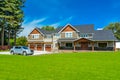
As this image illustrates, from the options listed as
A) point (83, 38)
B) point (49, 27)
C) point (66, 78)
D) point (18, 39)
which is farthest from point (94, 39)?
point (49, 27)

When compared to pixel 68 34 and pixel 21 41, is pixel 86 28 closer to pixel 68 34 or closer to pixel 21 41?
pixel 68 34

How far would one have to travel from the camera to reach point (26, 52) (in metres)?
41.5

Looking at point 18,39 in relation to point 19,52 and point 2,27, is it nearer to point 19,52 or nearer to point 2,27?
point 2,27

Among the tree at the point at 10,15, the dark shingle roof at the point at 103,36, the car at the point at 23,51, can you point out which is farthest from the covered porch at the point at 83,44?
the tree at the point at 10,15

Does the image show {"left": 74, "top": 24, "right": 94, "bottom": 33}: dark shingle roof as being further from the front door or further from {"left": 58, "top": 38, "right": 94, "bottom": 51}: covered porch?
the front door

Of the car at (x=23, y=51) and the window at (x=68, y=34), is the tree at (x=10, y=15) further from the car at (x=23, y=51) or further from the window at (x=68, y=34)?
the car at (x=23, y=51)

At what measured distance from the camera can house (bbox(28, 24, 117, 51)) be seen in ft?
185

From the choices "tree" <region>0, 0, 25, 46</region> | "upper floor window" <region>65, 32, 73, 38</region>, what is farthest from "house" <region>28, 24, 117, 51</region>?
"tree" <region>0, 0, 25, 46</region>

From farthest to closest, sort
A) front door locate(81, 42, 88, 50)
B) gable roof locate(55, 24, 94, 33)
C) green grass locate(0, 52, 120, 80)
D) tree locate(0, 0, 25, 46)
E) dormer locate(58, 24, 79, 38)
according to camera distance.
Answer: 1. tree locate(0, 0, 25, 46)
2. dormer locate(58, 24, 79, 38)
3. gable roof locate(55, 24, 94, 33)
4. front door locate(81, 42, 88, 50)
5. green grass locate(0, 52, 120, 80)

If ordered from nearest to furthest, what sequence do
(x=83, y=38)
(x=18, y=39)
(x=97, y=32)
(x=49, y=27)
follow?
(x=83, y=38), (x=97, y=32), (x=18, y=39), (x=49, y=27)

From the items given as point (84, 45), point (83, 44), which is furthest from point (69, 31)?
point (84, 45)

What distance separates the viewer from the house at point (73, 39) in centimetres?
5634

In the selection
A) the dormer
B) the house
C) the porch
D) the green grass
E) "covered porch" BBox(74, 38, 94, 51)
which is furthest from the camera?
the dormer

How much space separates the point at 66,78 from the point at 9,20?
5528 cm
